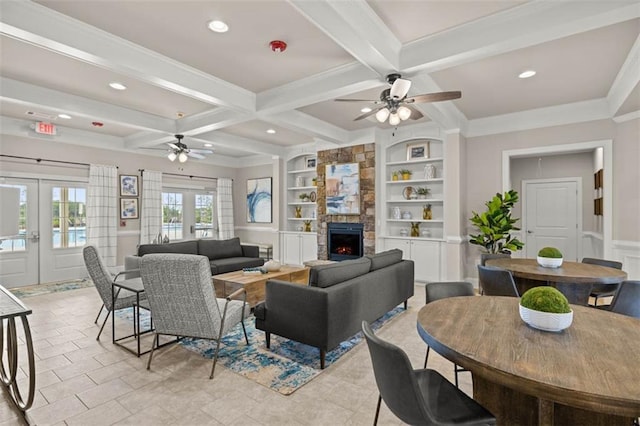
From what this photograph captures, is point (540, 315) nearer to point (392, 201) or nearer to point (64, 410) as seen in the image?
point (64, 410)

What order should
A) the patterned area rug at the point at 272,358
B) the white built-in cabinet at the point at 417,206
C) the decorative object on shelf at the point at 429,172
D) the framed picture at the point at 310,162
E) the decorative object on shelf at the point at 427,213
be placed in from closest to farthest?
the patterned area rug at the point at 272,358
the white built-in cabinet at the point at 417,206
the decorative object on shelf at the point at 429,172
the decorative object on shelf at the point at 427,213
the framed picture at the point at 310,162

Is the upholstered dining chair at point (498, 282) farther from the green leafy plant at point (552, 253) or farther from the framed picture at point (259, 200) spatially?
the framed picture at point (259, 200)

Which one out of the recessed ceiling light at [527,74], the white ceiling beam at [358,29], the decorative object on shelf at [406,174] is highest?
the recessed ceiling light at [527,74]

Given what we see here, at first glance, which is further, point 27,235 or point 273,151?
point 273,151

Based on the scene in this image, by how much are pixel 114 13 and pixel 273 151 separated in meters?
5.11

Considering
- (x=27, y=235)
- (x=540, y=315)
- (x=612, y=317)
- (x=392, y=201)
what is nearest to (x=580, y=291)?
(x=612, y=317)

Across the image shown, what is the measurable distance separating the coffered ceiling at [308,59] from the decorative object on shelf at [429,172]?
994mm

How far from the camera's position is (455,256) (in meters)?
5.54

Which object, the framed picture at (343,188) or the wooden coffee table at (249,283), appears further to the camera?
the framed picture at (343,188)

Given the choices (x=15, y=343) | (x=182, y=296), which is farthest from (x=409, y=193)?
(x=15, y=343)

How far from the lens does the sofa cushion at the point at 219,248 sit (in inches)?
237

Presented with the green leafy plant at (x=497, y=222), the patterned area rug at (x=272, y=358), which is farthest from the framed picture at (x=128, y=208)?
the green leafy plant at (x=497, y=222)

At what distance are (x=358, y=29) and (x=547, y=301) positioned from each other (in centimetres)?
225

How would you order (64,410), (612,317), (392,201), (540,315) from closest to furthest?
(540,315) → (612,317) → (64,410) → (392,201)
